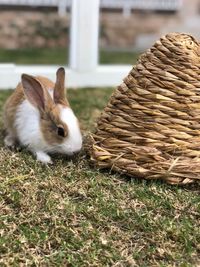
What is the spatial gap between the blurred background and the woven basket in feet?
13.9

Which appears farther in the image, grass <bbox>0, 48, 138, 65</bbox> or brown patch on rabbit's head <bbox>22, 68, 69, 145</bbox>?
grass <bbox>0, 48, 138, 65</bbox>

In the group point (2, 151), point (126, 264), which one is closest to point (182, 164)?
point (126, 264)

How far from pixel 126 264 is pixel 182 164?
0.78m

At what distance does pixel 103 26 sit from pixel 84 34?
5.63 m

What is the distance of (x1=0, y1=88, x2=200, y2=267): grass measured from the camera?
7.48 ft

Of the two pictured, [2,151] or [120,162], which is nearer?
[120,162]

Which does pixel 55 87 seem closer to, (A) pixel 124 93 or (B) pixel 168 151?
(A) pixel 124 93

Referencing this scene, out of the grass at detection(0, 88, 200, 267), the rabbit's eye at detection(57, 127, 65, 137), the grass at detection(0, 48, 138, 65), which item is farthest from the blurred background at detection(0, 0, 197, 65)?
the grass at detection(0, 88, 200, 267)

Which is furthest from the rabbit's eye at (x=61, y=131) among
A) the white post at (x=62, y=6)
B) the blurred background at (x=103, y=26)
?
the white post at (x=62, y=6)

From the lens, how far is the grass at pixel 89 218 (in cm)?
228

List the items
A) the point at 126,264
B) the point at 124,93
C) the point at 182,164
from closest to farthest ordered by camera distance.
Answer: the point at 126,264
the point at 182,164
the point at 124,93

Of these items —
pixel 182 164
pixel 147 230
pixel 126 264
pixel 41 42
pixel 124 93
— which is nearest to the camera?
pixel 126 264

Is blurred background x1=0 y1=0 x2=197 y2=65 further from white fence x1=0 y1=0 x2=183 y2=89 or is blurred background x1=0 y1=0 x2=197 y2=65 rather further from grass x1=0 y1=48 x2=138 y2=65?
white fence x1=0 y1=0 x2=183 y2=89

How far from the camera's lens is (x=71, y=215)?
2.54 meters
